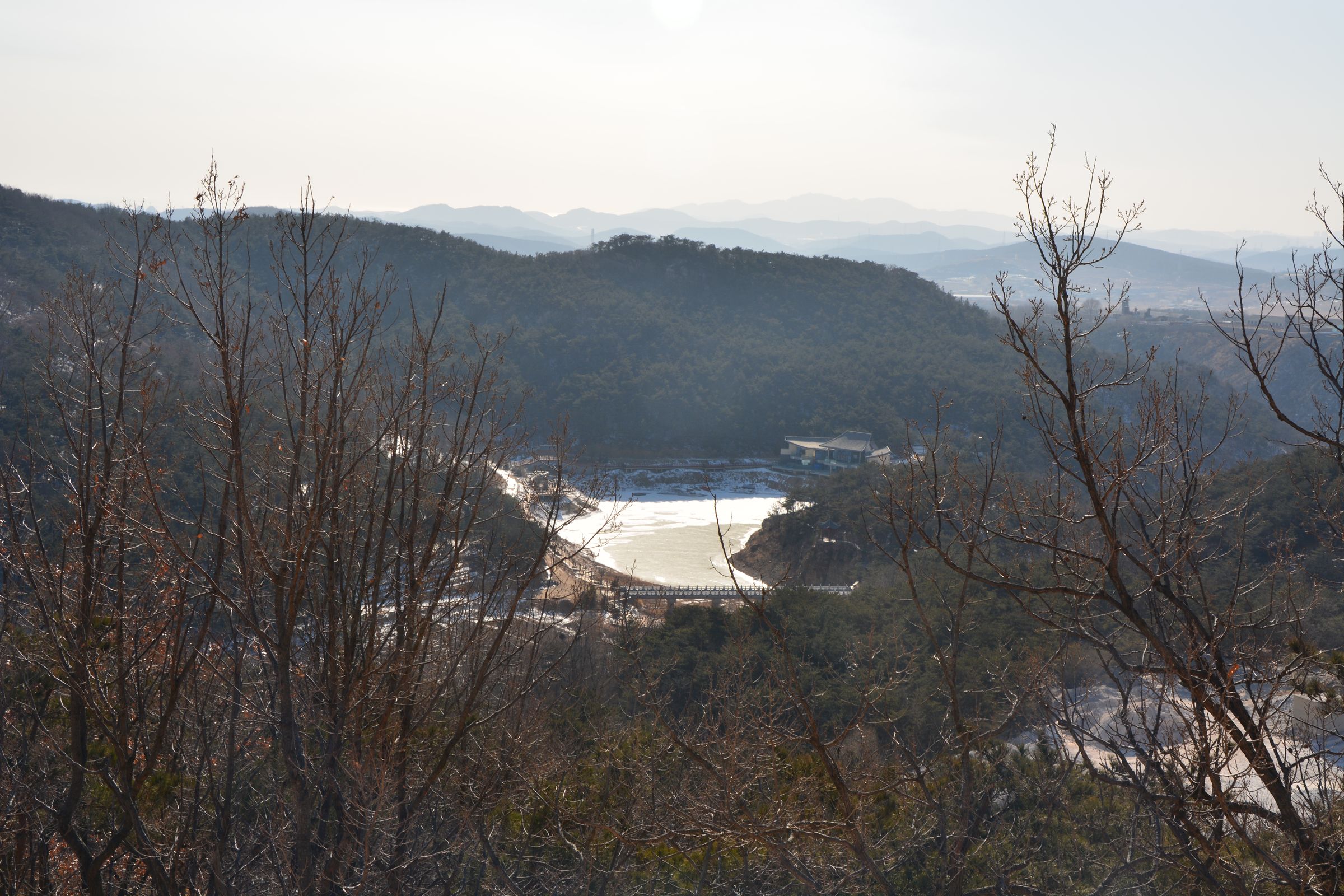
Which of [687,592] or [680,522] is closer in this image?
[687,592]

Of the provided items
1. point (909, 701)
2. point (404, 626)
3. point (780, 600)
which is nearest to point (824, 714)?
point (909, 701)

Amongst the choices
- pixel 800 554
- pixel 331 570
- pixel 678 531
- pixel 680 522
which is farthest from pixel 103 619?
pixel 680 522

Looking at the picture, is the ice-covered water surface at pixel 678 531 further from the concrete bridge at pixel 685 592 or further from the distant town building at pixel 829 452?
the distant town building at pixel 829 452

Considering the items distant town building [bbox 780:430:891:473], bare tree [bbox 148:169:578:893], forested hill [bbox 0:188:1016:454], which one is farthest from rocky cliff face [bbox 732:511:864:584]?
bare tree [bbox 148:169:578:893]

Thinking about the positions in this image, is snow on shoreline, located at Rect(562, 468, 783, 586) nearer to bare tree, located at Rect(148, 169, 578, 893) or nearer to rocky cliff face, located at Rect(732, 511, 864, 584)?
rocky cliff face, located at Rect(732, 511, 864, 584)

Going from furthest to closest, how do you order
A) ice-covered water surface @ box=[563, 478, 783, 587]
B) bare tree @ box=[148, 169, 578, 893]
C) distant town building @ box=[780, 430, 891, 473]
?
distant town building @ box=[780, 430, 891, 473]
ice-covered water surface @ box=[563, 478, 783, 587]
bare tree @ box=[148, 169, 578, 893]

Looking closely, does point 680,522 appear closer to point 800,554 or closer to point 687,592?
point 800,554

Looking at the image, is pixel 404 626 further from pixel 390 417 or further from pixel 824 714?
pixel 824 714
